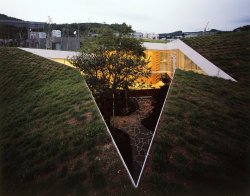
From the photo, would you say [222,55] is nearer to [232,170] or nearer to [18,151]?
[232,170]

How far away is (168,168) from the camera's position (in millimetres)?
7570

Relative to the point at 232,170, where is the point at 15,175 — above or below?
below

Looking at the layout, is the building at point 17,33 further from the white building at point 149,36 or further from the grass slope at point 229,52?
the grass slope at point 229,52

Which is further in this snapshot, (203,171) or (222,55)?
(222,55)

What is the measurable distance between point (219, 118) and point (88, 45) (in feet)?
31.9

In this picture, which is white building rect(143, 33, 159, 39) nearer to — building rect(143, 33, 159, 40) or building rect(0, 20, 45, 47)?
building rect(143, 33, 159, 40)

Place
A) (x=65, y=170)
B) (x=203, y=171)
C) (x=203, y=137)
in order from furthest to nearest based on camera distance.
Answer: (x=203, y=137) → (x=65, y=170) → (x=203, y=171)

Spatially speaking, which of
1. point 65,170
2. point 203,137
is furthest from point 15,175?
point 203,137

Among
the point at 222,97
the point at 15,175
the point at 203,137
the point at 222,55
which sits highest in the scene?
the point at 222,55

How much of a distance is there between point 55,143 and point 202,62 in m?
14.3

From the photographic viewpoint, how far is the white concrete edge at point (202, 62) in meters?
17.7

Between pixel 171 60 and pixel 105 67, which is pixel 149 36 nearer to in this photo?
pixel 171 60

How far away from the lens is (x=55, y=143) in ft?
32.4

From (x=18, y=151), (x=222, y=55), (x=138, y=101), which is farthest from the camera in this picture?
(x=138, y=101)
